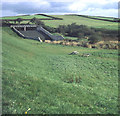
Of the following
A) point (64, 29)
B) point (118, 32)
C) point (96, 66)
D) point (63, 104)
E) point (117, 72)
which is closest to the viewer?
point (63, 104)

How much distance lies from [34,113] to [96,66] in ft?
64.3

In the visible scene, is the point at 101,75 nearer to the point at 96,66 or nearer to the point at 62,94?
the point at 96,66

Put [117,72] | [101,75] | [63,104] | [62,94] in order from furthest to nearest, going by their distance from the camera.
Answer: [117,72], [101,75], [62,94], [63,104]

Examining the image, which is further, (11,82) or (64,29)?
(64,29)

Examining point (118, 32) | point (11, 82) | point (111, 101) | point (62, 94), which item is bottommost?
point (111, 101)

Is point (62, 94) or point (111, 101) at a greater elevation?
point (62, 94)

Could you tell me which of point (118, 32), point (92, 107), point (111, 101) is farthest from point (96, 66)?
point (118, 32)

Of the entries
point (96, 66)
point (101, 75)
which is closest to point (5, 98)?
point (101, 75)

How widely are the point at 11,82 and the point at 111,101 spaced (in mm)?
9679

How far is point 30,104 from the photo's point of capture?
10.6 metres

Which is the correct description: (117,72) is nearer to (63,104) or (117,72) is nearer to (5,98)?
(63,104)

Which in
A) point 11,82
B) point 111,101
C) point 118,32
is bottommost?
point 111,101

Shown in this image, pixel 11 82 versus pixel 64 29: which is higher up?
pixel 64 29

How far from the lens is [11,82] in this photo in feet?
42.4
